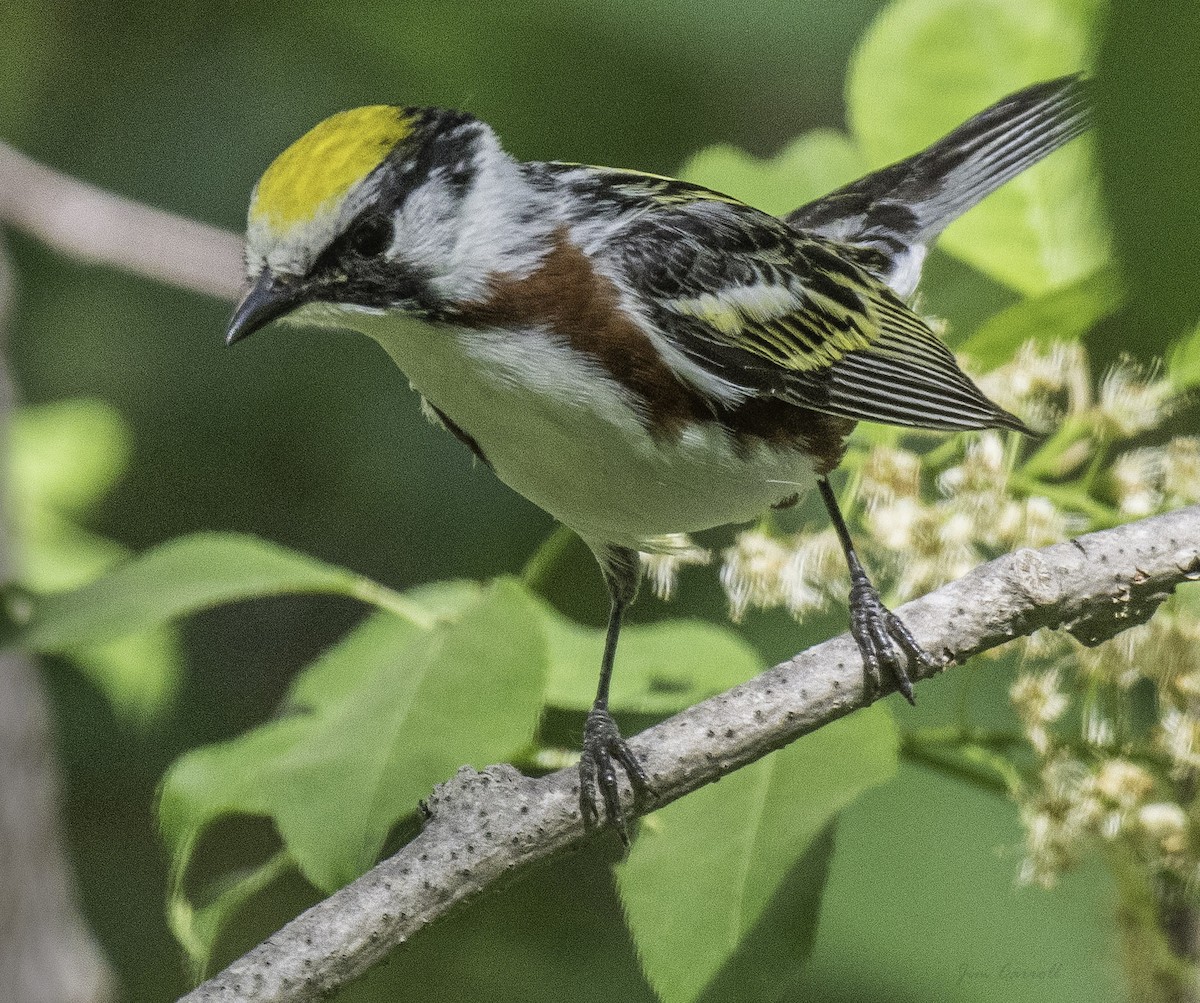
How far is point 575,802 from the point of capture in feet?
3.66

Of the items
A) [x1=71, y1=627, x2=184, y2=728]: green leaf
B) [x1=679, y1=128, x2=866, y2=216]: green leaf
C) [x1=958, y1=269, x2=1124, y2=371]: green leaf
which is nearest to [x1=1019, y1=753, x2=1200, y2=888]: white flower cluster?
[x1=958, y1=269, x2=1124, y2=371]: green leaf

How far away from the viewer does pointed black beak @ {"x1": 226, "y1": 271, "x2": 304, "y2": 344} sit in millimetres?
1131

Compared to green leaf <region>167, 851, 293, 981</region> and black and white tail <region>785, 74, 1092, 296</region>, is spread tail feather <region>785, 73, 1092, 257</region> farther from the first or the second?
green leaf <region>167, 851, 293, 981</region>

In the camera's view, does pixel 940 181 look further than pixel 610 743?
Yes

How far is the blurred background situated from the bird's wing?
0.46 feet

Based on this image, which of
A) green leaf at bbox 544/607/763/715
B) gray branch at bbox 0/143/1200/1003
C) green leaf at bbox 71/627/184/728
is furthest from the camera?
green leaf at bbox 71/627/184/728

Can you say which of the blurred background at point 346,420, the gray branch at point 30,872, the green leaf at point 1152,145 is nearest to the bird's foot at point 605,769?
the blurred background at point 346,420

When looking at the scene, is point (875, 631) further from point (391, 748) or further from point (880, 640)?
point (391, 748)

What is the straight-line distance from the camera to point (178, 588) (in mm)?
1252

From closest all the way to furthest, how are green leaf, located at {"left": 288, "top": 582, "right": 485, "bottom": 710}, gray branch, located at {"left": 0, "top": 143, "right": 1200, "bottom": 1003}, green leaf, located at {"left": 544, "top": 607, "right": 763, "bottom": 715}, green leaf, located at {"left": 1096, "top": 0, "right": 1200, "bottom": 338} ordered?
green leaf, located at {"left": 1096, "top": 0, "right": 1200, "bottom": 338}
gray branch, located at {"left": 0, "top": 143, "right": 1200, "bottom": 1003}
green leaf, located at {"left": 544, "top": 607, "right": 763, "bottom": 715}
green leaf, located at {"left": 288, "top": 582, "right": 485, "bottom": 710}

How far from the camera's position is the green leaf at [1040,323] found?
1109 mm

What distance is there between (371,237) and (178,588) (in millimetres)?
383

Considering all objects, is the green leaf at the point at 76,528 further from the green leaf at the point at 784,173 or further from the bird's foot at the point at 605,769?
the green leaf at the point at 784,173

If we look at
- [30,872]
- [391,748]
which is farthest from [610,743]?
[30,872]
